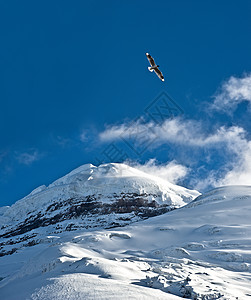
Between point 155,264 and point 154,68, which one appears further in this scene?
point 154,68

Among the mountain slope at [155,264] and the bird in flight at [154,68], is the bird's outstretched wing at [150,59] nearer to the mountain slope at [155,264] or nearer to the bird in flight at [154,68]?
the bird in flight at [154,68]

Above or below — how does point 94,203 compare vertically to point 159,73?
above

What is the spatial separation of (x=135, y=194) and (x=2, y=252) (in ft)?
172

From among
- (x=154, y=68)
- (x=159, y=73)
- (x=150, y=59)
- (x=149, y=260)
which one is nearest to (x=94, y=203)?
(x=149, y=260)

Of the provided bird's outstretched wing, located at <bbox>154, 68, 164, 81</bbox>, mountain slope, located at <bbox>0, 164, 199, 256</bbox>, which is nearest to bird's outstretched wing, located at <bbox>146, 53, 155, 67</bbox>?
bird's outstretched wing, located at <bbox>154, 68, 164, 81</bbox>

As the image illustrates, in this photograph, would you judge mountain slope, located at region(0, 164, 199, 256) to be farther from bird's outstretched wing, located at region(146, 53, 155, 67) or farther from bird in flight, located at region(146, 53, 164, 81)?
bird's outstretched wing, located at region(146, 53, 155, 67)

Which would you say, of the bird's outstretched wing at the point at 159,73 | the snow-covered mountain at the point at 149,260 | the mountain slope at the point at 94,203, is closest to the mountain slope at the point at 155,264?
the snow-covered mountain at the point at 149,260

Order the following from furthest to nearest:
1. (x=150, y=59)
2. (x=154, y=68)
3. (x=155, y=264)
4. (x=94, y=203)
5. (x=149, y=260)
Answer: (x=94, y=203)
(x=149, y=260)
(x=154, y=68)
(x=150, y=59)
(x=155, y=264)

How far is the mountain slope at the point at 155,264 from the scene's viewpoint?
25.0ft

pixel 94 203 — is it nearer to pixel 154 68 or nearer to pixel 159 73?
pixel 159 73

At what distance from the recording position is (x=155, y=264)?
1307 centimetres

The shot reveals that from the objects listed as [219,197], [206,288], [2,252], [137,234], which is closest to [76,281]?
[206,288]

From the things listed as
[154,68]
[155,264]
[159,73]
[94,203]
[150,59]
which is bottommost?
[155,264]

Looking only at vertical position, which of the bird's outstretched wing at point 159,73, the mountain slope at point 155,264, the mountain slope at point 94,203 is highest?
the mountain slope at point 94,203
